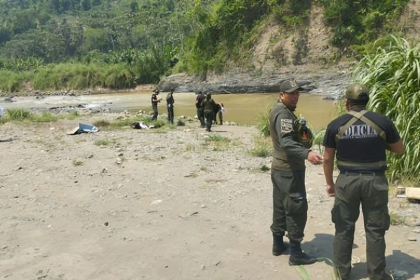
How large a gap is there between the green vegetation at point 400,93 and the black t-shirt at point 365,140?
3077 millimetres

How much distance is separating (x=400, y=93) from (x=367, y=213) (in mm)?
3474

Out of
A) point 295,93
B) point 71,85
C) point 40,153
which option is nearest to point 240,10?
point 71,85

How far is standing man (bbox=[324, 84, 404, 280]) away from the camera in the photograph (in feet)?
10.6

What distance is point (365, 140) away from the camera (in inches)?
127

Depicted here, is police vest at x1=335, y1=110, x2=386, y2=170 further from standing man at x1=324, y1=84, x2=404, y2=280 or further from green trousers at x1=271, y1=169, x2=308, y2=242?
green trousers at x1=271, y1=169, x2=308, y2=242

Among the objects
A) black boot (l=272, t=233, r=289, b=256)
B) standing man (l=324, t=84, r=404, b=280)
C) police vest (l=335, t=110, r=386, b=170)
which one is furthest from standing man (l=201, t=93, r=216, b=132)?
police vest (l=335, t=110, r=386, b=170)

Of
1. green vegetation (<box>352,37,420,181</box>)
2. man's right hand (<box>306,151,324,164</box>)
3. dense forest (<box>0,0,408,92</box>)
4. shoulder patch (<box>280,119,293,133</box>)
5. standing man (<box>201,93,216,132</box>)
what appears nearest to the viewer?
man's right hand (<box>306,151,324,164</box>)

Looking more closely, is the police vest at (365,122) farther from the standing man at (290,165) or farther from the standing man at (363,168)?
the standing man at (290,165)

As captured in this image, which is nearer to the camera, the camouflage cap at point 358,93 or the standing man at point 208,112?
the camouflage cap at point 358,93

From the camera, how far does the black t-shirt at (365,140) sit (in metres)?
3.23

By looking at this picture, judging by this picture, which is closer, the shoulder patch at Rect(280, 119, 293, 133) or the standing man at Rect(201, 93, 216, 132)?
the shoulder patch at Rect(280, 119, 293, 133)

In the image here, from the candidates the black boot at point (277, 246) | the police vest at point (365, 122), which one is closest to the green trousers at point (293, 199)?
the black boot at point (277, 246)

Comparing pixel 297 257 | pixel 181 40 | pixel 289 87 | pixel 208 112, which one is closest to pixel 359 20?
pixel 208 112

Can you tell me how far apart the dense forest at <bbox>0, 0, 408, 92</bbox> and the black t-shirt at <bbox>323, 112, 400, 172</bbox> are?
6459 millimetres
